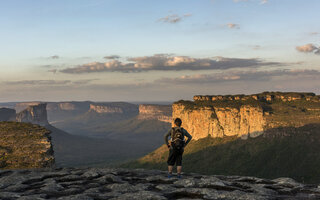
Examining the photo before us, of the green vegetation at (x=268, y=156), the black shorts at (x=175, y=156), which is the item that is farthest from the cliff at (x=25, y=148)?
the green vegetation at (x=268, y=156)

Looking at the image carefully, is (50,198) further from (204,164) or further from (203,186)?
(204,164)

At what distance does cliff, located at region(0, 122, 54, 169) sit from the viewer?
169ft

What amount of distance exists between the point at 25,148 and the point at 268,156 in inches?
4746

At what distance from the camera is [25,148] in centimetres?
5812

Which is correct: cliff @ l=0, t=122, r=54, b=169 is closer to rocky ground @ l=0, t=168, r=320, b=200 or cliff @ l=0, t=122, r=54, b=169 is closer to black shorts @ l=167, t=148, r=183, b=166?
rocky ground @ l=0, t=168, r=320, b=200

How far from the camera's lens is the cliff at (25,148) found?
51406mm

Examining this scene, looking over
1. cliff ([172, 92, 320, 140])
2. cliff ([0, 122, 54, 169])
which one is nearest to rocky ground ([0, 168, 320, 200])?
cliff ([0, 122, 54, 169])

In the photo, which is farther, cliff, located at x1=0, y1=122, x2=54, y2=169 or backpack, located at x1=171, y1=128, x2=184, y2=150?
cliff, located at x1=0, y1=122, x2=54, y2=169

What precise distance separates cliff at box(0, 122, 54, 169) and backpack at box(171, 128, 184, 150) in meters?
35.3

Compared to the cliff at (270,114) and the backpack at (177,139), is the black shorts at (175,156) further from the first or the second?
the cliff at (270,114)

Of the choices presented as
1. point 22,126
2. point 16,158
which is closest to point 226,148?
point 22,126

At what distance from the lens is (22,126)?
2997 inches

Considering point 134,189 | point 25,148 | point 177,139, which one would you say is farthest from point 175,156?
point 25,148

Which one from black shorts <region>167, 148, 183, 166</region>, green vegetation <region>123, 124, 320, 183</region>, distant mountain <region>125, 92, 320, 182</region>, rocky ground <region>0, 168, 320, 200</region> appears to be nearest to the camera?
rocky ground <region>0, 168, 320, 200</region>
